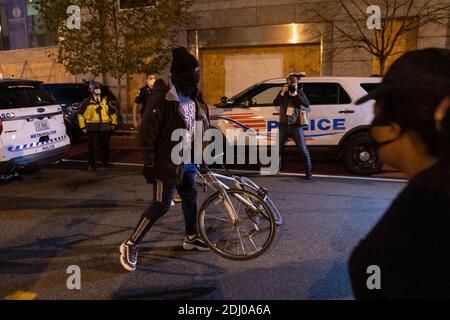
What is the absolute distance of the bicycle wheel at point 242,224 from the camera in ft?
14.8

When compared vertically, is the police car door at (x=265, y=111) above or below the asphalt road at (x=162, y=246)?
above

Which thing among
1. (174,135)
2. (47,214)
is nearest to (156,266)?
(174,135)

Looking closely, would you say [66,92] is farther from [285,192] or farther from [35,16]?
[35,16]

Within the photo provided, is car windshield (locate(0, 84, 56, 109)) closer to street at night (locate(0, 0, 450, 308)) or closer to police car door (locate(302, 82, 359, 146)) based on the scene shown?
street at night (locate(0, 0, 450, 308))

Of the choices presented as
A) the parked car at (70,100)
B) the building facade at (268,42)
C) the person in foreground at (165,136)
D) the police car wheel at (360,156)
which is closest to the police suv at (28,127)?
the person in foreground at (165,136)

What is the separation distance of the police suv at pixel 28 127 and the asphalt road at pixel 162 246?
60cm

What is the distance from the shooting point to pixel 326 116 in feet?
28.1

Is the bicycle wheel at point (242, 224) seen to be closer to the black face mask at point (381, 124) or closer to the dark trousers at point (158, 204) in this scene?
the dark trousers at point (158, 204)

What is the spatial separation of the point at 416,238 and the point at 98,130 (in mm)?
8426

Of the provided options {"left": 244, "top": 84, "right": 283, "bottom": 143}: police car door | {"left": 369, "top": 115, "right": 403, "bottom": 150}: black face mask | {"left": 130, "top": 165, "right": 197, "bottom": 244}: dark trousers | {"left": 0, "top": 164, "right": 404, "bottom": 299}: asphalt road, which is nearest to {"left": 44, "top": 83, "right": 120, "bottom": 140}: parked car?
{"left": 0, "top": 164, "right": 404, "bottom": 299}: asphalt road

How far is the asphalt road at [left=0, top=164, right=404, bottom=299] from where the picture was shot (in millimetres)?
3842

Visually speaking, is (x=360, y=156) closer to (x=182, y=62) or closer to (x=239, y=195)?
(x=239, y=195)

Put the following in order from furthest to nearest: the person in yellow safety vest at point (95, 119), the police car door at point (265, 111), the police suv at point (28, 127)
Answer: the person in yellow safety vest at point (95, 119) < the police car door at point (265, 111) < the police suv at point (28, 127)

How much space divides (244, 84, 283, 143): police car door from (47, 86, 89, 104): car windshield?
235 inches
